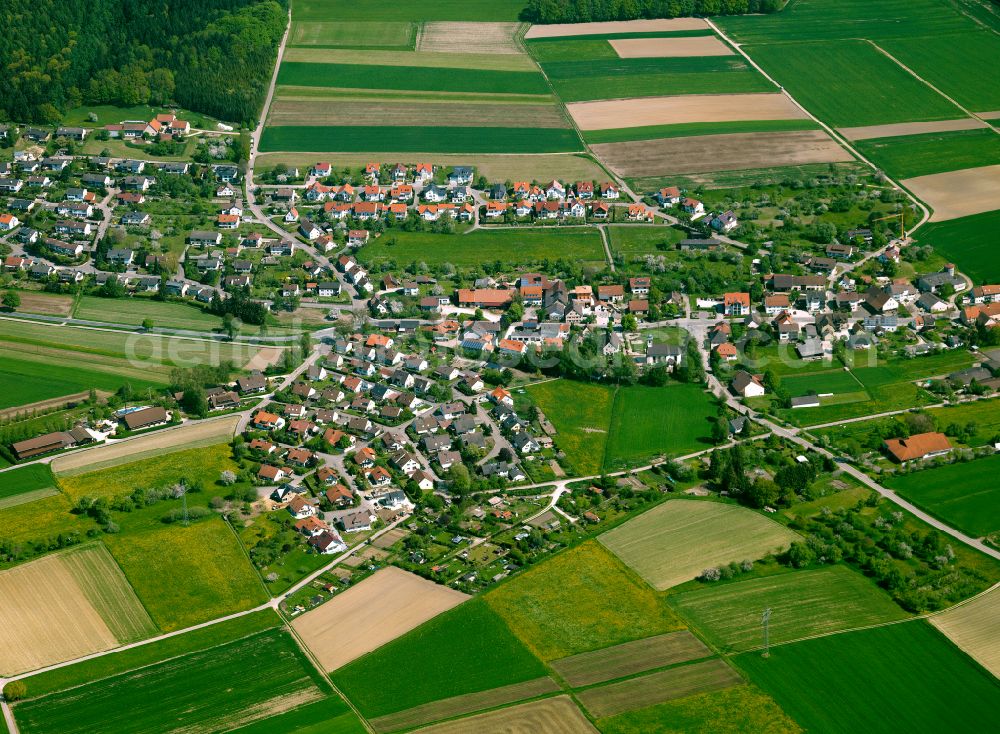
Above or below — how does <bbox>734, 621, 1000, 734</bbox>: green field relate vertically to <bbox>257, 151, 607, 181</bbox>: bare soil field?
below

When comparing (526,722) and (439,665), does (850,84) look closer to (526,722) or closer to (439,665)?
(439,665)

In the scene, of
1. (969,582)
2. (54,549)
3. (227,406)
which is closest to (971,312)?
(969,582)

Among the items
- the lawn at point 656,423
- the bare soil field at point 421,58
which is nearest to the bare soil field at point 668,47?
the bare soil field at point 421,58

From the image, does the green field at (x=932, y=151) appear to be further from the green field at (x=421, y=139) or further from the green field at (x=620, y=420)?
the green field at (x=620, y=420)

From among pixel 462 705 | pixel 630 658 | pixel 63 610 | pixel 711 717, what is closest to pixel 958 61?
pixel 630 658

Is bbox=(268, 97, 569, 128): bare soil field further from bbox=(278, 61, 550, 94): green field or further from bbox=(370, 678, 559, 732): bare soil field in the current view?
bbox=(370, 678, 559, 732): bare soil field

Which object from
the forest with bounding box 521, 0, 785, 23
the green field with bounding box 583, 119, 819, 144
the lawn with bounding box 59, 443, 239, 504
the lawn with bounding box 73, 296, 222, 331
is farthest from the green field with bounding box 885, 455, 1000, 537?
the forest with bounding box 521, 0, 785, 23

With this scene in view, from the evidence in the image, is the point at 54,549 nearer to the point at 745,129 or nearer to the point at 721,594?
the point at 721,594
